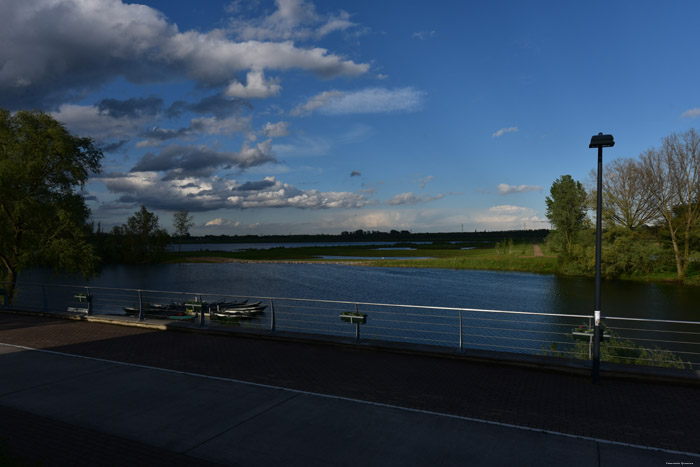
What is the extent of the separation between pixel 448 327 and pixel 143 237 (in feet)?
270

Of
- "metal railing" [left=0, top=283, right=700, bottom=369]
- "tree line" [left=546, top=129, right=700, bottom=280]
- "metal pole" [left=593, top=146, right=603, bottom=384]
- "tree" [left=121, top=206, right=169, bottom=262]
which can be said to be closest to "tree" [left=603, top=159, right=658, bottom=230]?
Answer: "tree line" [left=546, top=129, right=700, bottom=280]

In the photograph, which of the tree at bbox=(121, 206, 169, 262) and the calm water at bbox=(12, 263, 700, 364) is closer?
the calm water at bbox=(12, 263, 700, 364)

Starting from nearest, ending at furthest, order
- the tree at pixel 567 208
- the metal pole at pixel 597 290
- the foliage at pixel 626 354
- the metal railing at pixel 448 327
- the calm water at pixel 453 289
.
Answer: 1. the metal pole at pixel 597 290
2. the foliage at pixel 626 354
3. the metal railing at pixel 448 327
4. the calm water at pixel 453 289
5. the tree at pixel 567 208

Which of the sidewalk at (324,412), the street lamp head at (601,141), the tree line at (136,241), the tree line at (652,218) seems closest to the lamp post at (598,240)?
the street lamp head at (601,141)

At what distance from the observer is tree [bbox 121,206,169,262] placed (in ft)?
298

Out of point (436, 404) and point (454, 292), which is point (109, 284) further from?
point (436, 404)

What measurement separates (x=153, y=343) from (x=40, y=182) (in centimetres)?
1947

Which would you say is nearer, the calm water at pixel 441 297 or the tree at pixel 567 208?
the calm water at pixel 441 297

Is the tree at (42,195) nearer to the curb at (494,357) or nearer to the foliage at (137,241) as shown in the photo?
the curb at (494,357)

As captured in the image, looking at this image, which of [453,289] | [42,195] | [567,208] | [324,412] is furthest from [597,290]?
[567,208]

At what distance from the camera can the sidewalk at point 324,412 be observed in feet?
18.6

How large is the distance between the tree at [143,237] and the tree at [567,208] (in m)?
77.6

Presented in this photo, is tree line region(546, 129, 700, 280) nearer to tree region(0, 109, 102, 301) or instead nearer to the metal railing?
the metal railing

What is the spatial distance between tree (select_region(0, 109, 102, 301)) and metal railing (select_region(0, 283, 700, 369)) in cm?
228
